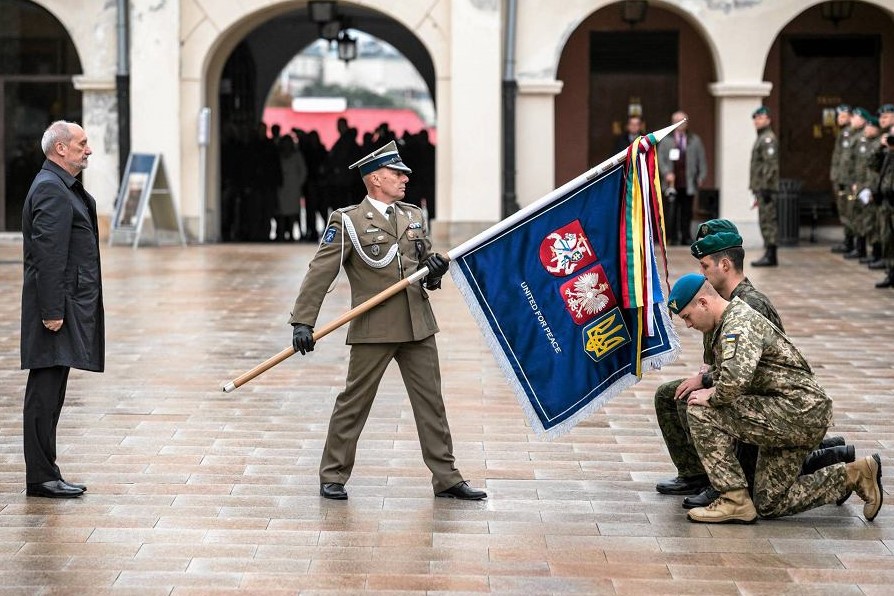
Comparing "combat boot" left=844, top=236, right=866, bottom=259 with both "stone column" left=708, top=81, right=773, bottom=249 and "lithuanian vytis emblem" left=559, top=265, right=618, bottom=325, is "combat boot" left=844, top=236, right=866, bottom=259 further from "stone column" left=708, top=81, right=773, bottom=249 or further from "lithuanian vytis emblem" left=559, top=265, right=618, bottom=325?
"lithuanian vytis emblem" left=559, top=265, right=618, bottom=325

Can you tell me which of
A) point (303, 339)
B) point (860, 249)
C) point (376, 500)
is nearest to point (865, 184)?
point (860, 249)

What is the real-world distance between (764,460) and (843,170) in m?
13.1

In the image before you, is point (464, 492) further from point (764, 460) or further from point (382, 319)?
point (764, 460)

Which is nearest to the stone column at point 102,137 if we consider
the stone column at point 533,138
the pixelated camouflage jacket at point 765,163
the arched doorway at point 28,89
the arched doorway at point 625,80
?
the arched doorway at point 28,89

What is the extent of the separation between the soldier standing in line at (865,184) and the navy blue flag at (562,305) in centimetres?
1116

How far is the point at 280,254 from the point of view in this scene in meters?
20.1

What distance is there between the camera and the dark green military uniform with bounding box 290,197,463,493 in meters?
6.72

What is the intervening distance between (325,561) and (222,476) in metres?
1.55

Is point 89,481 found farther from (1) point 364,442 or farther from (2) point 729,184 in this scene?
(2) point 729,184

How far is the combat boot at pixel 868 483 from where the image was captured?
626cm

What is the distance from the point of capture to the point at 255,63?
28.1m

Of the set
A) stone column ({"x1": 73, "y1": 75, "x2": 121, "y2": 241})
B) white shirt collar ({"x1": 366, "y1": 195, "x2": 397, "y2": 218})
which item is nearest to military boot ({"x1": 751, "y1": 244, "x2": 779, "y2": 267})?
stone column ({"x1": 73, "y1": 75, "x2": 121, "y2": 241})

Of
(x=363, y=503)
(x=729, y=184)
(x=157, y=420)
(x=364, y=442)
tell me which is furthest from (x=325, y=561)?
(x=729, y=184)

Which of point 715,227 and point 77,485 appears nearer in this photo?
point 715,227
